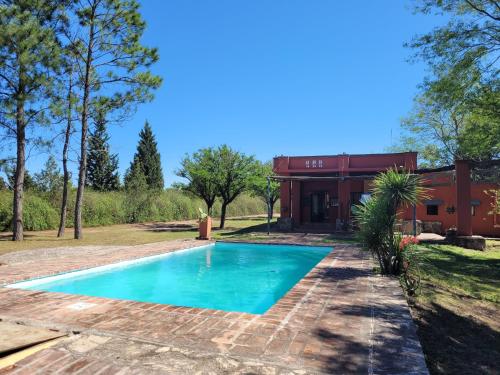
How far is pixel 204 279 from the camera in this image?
32.2 feet

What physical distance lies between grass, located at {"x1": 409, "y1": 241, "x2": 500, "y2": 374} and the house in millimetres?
10790

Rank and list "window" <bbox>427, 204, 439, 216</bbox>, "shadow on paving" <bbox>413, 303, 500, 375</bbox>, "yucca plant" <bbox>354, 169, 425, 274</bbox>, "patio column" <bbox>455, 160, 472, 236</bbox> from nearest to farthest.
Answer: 1. "shadow on paving" <bbox>413, 303, 500, 375</bbox>
2. "yucca plant" <bbox>354, 169, 425, 274</bbox>
3. "patio column" <bbox>455, 160, 472, 236</bbox>
4. "window" <bbox>427, 204, 439, 216</bbox>

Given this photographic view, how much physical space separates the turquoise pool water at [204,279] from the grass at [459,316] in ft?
10.3

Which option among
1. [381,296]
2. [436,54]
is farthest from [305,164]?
[381,296]

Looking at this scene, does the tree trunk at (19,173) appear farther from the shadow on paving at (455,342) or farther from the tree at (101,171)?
the tree at (101,171)

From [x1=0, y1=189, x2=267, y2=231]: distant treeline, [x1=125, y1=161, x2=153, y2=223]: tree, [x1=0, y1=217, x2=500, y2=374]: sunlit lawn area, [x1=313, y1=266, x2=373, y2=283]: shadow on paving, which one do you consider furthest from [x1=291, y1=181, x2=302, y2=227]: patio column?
[x1=313, y1=266, x2=373, y2=283]: shadow on paving

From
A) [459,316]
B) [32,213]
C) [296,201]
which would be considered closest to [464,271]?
[459,316]

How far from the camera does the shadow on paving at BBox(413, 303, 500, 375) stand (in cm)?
341

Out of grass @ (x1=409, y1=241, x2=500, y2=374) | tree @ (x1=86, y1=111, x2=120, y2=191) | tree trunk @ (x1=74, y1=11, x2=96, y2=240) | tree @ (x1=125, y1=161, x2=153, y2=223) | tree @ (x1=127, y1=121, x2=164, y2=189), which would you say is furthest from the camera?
tree @ (x1=127, y1=121, x2=164, y2=189)

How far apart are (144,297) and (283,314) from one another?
14.0 feet

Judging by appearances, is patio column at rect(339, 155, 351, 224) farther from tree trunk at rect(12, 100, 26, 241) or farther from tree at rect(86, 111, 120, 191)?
tree at rect(86, 111, 120, 191)

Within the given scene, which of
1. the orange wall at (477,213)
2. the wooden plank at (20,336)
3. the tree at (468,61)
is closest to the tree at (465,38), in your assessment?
the tree at (468,61)

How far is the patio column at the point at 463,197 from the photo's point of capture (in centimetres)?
1362

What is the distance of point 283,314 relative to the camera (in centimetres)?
465
